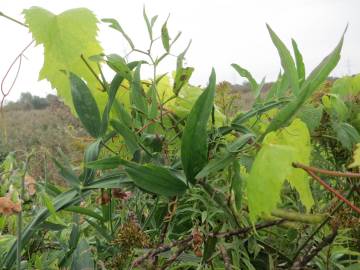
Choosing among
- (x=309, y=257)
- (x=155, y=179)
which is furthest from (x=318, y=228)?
(x=155, y=179)

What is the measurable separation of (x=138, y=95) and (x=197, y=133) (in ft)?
0.43

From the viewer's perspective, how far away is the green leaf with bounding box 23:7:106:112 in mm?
531

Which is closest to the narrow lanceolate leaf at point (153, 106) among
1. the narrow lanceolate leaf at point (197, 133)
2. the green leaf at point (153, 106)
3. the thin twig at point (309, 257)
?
the green leaf at point (153, 106)

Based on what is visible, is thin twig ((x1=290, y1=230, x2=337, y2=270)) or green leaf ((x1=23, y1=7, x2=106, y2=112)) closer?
thin twig ((x1=290, y1=230, x2=337, y2=270))

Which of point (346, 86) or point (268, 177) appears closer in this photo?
point (268, 177)

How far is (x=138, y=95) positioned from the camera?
1.63 ft

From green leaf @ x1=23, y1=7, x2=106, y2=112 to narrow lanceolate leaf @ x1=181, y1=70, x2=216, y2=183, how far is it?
0.17 meters

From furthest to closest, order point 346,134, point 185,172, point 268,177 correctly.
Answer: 1. point 346,134
2. point 185,172
3. point 268,177

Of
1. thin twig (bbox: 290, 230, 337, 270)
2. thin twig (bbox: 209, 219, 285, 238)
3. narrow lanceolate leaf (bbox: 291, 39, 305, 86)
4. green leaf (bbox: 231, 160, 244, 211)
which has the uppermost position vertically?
narrow lanceolate leaf (bbox: 291, 39, 305, 86)

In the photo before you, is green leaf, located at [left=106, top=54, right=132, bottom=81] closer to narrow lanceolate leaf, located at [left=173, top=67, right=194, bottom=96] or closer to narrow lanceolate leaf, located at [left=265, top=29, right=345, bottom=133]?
narrow lanceolate leaf, located at [left=173, top=67, right=194, bottom=96]

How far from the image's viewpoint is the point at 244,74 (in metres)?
0.56

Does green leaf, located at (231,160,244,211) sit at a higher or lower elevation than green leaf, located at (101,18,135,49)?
lower


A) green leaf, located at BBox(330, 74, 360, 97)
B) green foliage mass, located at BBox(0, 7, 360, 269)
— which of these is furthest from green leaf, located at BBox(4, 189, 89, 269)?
green leaf, located at BBox(330, 74, 360, 97)

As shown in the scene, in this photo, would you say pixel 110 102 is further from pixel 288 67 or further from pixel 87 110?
pixel 288 67
